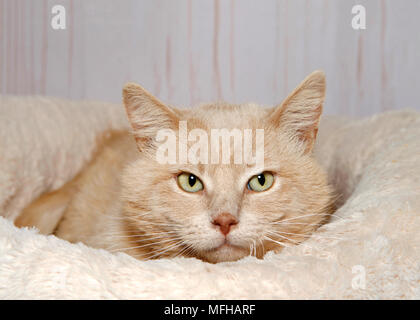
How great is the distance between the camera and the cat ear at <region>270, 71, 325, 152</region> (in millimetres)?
1304

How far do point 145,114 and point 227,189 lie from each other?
419 mm

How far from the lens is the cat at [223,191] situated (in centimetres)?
115

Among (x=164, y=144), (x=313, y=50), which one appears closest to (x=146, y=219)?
(x=164, y=144)

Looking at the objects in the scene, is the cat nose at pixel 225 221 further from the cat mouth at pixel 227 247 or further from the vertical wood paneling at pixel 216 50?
the vertical wood paneling at pixel 216 50

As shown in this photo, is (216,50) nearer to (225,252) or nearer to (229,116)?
(229,116)

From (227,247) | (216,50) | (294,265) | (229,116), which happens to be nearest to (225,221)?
(227,247)

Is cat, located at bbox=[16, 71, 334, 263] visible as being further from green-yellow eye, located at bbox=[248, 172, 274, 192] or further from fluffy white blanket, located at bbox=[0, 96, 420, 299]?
fluffy white blanket, located at bbox=[0, 96, 420, 299]

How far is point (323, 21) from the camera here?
2.50 m

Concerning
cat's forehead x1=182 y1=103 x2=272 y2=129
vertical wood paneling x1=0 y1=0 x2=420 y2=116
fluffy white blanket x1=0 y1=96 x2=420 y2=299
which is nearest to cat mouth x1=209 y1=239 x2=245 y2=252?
fluffy white blanket x1=0 y1=96 x2=420 y2=299

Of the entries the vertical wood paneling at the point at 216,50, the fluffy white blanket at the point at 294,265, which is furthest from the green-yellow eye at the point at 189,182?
the vertical wood paneling at the point at 216,50

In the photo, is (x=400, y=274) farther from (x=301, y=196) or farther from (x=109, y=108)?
(x=109, y=108)

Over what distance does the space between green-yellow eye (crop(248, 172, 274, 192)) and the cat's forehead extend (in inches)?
6.9

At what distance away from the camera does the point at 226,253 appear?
1154 millimetres
